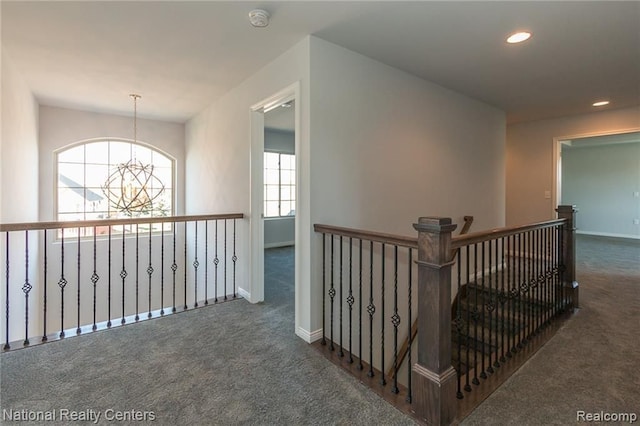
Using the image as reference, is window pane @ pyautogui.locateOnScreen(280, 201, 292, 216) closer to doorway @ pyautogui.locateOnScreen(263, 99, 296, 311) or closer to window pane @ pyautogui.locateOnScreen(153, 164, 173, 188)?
doorway @ pyautogui.locateOnScreen(263, 99, 296, 311)

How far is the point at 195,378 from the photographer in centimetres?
202

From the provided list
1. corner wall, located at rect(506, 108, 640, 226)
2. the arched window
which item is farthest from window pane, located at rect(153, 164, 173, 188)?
corner wall, located at rect(506, 108, 640, 226)

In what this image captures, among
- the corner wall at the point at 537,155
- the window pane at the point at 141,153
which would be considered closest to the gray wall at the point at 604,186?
the corner wall at the point at 537,155

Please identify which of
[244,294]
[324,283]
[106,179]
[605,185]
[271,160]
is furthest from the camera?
[605,185]

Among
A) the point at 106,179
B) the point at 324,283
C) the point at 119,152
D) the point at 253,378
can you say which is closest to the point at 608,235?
the point at 324,283

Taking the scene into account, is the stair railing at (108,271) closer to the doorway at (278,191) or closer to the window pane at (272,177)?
the doorway at (278,191)

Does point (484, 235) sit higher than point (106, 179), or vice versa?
point (106, 179)

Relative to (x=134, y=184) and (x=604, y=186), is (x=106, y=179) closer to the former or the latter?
(x=134, y=184)

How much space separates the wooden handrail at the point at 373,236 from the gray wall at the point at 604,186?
28.8 feet

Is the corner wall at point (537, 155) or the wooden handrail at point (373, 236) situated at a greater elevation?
the corner wall at point (537, 155)

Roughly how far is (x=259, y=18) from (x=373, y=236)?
1721mm

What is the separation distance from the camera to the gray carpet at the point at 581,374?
1.71m

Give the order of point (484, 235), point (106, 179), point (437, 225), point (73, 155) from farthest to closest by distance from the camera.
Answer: point (106, 179) → point (73, 155) → point (484, 235) → point (437, 225)

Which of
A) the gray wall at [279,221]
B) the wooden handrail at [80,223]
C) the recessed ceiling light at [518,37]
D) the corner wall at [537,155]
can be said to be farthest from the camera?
the gray wall at [279,221]
